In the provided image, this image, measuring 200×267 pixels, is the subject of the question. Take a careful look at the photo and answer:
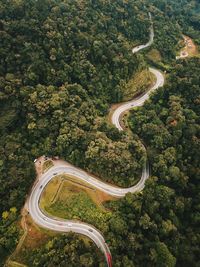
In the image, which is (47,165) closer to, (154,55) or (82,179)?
(82,179)

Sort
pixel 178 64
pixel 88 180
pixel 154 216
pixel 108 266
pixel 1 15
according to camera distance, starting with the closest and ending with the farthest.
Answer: pixel 108 266 < pixel 154 216 < pixel 88 180 < pixel 1 15 < pixel 178 64

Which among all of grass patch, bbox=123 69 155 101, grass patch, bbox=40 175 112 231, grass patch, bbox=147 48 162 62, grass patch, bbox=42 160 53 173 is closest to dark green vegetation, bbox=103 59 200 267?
grass patch, bbox=40 175 112 231

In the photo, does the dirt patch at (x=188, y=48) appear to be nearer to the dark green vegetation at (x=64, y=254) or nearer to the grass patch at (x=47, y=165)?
the grass patch at (x=47, y=165)

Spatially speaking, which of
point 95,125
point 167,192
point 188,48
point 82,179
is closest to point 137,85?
point 95,125

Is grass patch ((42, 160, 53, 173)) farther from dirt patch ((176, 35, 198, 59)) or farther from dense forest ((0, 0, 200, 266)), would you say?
dirt patch ((176, 35, 198, 59))

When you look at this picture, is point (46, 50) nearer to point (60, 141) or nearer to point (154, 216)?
point (60, 141)

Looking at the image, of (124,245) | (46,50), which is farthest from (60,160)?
(46,50)
